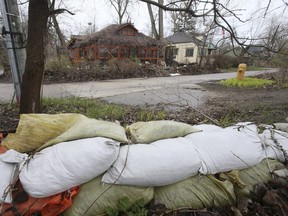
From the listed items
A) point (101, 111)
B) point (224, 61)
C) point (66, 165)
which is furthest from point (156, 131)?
point (224, 61)

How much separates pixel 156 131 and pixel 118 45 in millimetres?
14074

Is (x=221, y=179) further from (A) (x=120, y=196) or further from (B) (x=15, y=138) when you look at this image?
(B) (x=15, y=138)

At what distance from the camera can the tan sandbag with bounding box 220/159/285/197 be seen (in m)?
1.54

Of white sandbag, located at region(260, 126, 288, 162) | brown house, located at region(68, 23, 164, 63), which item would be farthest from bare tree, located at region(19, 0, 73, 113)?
brown house, located at region(68, 23, 164, 63)

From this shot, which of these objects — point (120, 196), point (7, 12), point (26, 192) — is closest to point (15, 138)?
point (26, 192)

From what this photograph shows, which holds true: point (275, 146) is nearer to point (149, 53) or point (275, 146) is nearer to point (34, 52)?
point (34, 52)

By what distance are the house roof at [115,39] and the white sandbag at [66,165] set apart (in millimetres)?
13802

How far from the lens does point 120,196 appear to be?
1.38 meters

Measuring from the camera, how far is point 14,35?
10.2 ft

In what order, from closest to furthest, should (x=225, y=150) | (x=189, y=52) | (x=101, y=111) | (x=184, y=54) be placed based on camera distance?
(x=225, y=150) → (x=101, y=111) → (x=189, y=52) → (x=184, y=54)

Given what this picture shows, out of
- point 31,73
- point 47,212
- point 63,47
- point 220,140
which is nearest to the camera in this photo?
point 47,212

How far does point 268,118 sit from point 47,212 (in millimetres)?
3264

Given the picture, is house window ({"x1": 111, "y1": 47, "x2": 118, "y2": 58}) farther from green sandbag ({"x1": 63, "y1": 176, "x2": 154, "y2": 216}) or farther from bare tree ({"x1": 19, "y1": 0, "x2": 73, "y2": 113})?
green sandbag ({"x1": 63, "y1": 176, "x2": 154, "y2": 216})

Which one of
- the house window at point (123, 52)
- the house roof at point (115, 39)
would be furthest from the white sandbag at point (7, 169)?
the house window at point (123, 52)
